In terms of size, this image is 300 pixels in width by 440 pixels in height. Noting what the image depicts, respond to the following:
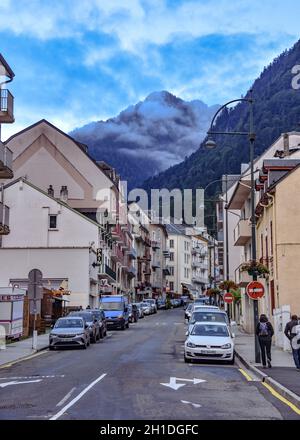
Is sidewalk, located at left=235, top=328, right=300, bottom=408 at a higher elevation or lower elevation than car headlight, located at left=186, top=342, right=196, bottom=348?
lower

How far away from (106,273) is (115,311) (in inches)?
743

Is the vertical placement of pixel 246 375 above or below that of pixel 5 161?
below

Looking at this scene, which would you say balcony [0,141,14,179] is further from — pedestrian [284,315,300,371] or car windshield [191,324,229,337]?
pedestrian [284,315,300,371]

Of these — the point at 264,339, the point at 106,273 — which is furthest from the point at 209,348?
the point at 106,273

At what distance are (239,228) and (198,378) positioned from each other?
1084 inches

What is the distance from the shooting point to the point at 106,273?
65.1 m

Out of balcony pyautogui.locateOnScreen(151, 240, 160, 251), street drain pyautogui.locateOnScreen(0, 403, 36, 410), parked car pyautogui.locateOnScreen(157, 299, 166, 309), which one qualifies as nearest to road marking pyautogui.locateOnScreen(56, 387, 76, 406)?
street drain pyautogui.locateOnScreen(0, 403, 36, 410)

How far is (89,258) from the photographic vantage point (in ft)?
181

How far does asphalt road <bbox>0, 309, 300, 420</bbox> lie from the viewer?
11625 mm

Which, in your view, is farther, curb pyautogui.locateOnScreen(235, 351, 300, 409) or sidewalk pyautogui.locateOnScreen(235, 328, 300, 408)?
sidewalk pyautogui.locateOnScreen(235, 328, 300, 408)

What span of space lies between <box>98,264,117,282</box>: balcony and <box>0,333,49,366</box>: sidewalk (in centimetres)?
2707

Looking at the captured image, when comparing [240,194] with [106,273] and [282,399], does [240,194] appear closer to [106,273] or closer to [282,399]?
[106,273]

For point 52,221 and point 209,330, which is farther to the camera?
point 52,221
